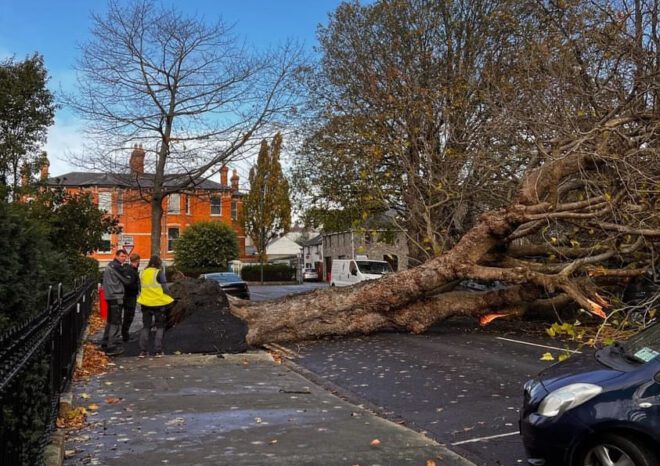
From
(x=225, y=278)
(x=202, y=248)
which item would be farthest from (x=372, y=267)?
(x=202, y=248)

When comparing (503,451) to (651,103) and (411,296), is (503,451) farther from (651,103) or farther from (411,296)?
(651,103)

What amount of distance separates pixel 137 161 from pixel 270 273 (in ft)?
122

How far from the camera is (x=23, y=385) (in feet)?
13.6

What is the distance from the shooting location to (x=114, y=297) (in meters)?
11.9

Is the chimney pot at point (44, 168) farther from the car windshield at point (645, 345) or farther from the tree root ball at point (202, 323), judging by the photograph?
the car windshield at point (645, 345)

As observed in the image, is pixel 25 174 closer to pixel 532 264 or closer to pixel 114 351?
pixel 114 351

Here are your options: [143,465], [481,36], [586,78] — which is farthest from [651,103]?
[143,465]

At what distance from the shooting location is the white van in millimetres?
29942

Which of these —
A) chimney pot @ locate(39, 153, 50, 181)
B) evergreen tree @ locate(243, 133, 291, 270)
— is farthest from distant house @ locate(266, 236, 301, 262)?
chimney pot @ locate(39, 153, 50, 181)

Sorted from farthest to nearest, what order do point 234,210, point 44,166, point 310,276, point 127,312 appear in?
point 234,210, point 310,276, point 44,166, point 127,312

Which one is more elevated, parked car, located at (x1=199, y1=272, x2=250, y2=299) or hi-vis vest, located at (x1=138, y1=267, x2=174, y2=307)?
hi-vis vest, located at (x1=138, y1=267, x2=174, y2=307)

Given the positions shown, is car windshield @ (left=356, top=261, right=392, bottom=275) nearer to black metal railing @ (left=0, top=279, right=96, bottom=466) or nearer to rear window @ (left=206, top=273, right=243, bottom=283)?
rear window @ (left=206, top=273, right=243, bottom=283)

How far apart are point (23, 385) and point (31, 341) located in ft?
1.49

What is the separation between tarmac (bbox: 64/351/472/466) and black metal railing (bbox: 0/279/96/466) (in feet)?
1.92
